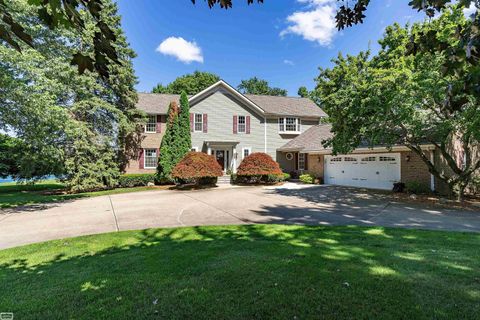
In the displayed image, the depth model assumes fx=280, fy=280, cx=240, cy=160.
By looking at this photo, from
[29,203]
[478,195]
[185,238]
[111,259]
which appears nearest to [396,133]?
[478,195]

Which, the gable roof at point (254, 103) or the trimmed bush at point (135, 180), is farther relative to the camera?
the gable roof at point (254, 103)

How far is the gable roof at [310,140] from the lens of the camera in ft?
77.1

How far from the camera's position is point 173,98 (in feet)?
88.9

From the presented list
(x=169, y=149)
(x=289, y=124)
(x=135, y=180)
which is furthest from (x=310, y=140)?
(x=135, y=180)

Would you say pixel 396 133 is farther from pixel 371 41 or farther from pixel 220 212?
pixel 220 212

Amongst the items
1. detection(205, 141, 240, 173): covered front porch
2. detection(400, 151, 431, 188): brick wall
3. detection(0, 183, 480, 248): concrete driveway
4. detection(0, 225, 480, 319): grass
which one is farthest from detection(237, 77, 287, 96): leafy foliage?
detection(0, 225, 480, 319): grass

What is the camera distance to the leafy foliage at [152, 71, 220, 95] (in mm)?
45406

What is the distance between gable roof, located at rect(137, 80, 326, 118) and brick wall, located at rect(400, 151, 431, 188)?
1226 centimetres

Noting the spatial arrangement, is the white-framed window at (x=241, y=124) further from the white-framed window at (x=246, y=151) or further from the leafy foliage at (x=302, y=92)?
the leafy foliage at (x=302, y=92)

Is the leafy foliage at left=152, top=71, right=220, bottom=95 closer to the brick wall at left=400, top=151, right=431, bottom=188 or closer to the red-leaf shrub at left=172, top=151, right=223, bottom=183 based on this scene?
the red-leaf shrub at left=172, top=151, right=223, bottom=183

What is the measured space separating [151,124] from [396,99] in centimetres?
1906

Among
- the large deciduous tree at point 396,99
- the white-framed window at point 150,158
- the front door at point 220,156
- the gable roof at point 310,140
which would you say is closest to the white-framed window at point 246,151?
the front door at point 220,156

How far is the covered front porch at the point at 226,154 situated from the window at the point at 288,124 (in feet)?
16.1

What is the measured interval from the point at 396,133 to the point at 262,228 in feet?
30.1
